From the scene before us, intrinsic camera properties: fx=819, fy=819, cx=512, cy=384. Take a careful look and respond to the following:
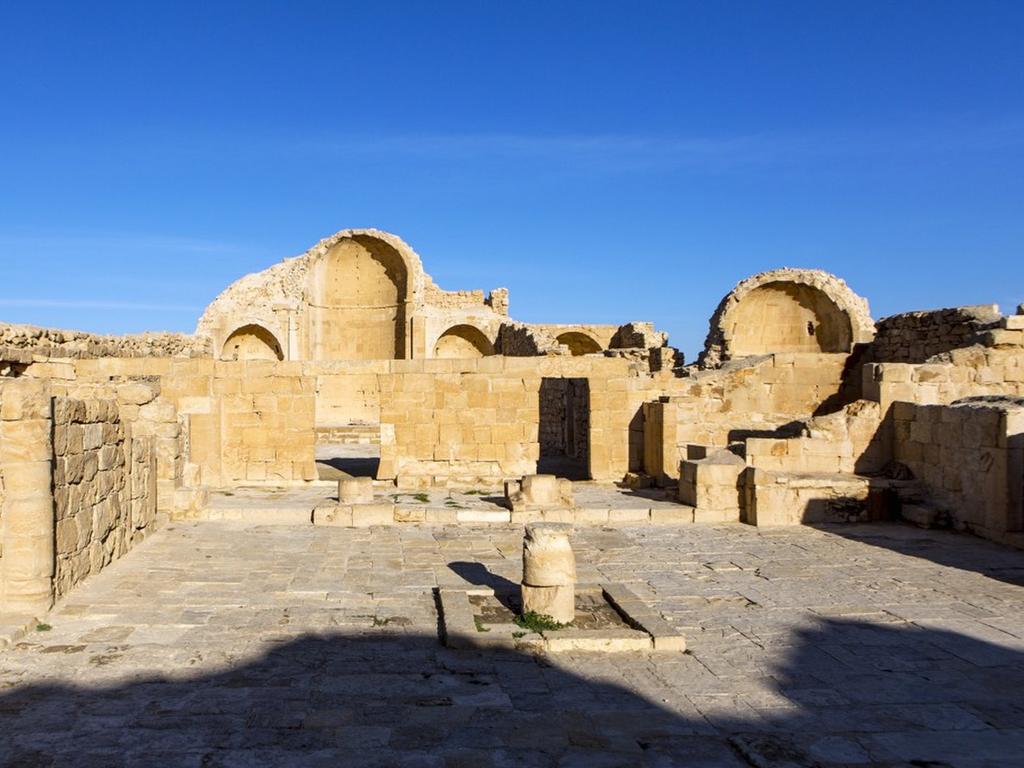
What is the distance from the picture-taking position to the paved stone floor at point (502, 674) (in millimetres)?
3814

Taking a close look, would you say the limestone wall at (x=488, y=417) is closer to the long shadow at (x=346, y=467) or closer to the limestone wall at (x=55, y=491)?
the long shadow at (x=346, y=467)

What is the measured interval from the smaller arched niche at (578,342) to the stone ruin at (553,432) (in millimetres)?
9559

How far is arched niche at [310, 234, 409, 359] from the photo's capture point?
25094 mm

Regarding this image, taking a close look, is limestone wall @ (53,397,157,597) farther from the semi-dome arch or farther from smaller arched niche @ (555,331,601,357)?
smaller arched niche @ (555,331,601,357)

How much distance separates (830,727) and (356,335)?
2284 cm

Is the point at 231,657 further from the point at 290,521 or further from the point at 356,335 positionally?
the point at 356,335

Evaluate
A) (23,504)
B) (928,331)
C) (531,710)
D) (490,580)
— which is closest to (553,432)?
(928,331)

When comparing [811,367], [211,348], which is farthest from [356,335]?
[811,367]

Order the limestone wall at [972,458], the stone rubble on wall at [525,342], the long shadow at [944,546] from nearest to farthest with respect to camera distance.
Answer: the long shadow at [944,546] < the limestone wall at [972,458] < the stone rubble on wall at [525,342]

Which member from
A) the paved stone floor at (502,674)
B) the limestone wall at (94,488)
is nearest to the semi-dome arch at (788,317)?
the paved stone floor at (502,674)

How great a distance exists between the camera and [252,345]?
2431cm

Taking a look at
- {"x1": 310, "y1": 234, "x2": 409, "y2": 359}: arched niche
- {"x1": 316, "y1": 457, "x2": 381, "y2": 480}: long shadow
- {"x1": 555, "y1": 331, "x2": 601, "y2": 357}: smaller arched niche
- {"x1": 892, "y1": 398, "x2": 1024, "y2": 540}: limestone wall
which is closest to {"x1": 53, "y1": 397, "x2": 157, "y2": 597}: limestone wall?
{"x1": 316, "y1": 457, "x2": 381, "y2": 480}: long shadow

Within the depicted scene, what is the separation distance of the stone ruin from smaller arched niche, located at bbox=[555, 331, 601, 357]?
956cm

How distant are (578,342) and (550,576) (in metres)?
26.1
